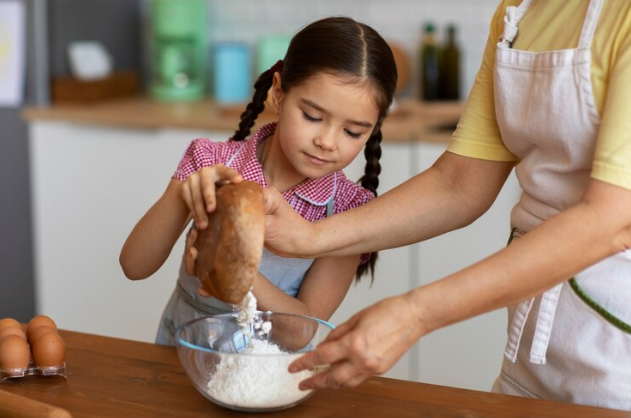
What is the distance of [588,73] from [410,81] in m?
2.15

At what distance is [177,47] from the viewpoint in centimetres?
350

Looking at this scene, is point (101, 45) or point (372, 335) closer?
point (372, 335)

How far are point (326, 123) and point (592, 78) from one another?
41cm

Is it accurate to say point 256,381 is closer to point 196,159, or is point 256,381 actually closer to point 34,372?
point 34,372

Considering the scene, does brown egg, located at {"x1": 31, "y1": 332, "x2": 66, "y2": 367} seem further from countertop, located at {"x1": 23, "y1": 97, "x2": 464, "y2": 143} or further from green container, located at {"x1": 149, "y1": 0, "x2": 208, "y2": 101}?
green container, located at {"x1": 149, "y1": 0, "x2": 208, "y2": 101}

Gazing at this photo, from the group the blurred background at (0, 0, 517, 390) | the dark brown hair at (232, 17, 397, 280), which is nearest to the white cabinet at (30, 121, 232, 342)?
the blurred background at (0, 0, 517, 390)

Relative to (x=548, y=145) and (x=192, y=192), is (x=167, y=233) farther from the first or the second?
(x=548, y=145)

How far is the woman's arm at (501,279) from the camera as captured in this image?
1086 millimetres

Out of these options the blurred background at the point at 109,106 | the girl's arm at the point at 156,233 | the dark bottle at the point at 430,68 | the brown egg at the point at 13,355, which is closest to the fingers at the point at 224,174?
the girl's arm at the point at 156,233

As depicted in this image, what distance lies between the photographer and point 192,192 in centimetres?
130

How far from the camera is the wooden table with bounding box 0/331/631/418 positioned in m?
1.20

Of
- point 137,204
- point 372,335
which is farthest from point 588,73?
point 137,204

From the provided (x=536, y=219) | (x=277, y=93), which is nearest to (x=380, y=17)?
(x=277, y=93)

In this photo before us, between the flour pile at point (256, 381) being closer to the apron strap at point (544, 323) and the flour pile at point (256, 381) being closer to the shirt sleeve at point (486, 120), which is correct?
the apron strap at point (544, 323)
